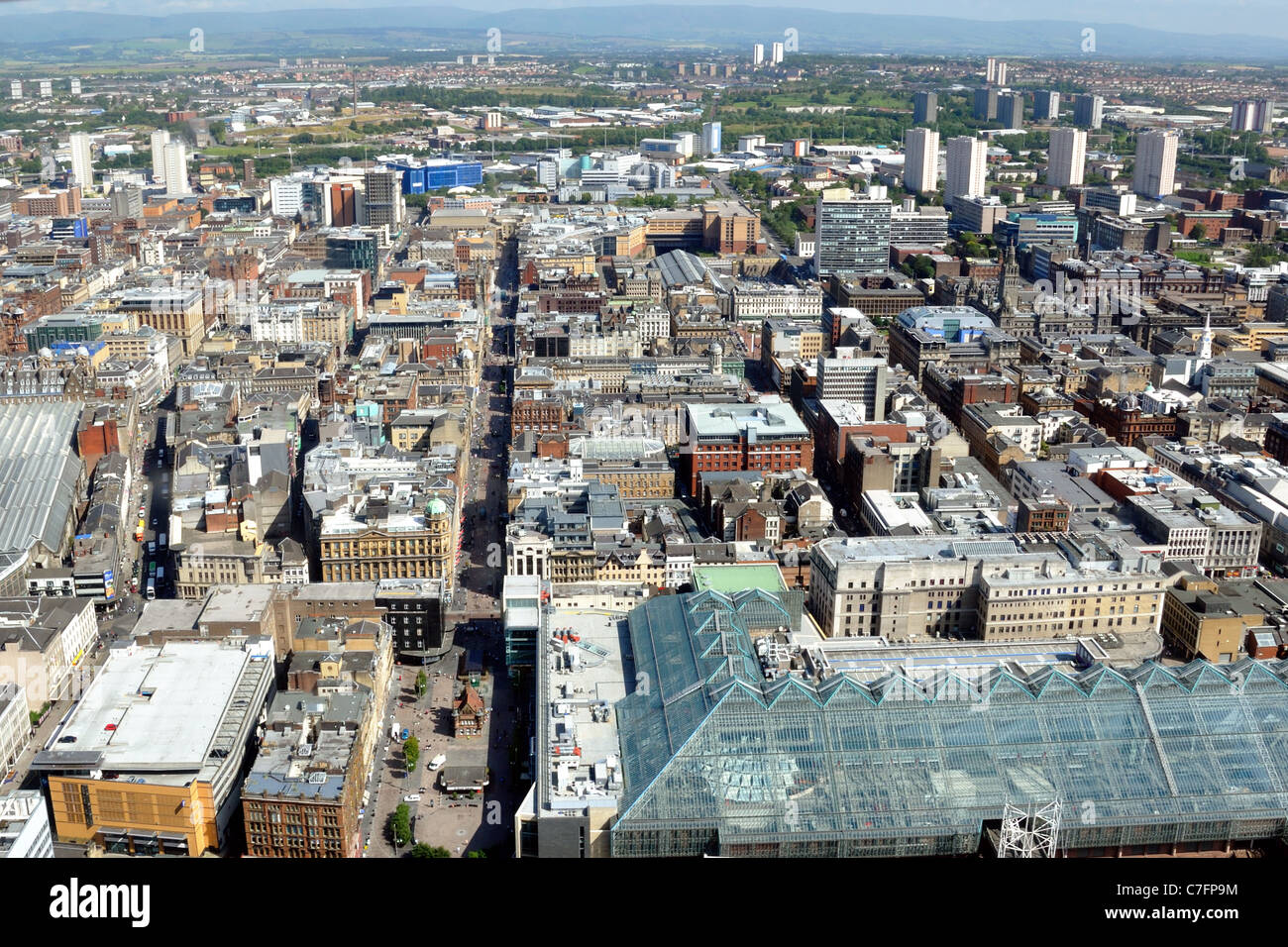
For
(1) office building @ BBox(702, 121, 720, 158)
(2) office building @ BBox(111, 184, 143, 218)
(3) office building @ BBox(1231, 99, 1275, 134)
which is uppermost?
→ (3) office building @ BBox(1231, 99, 1275, 134)

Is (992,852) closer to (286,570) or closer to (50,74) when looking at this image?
(286,570)

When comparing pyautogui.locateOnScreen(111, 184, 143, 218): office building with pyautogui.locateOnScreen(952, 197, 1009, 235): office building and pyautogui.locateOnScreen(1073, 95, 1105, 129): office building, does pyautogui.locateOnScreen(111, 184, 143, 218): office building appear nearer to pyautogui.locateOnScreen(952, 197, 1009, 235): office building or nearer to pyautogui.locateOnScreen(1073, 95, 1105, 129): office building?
pyautogui.locateOnScreen(952, 197, 1009, 235): office building

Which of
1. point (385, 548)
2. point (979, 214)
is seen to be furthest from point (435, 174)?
point (385, 548)

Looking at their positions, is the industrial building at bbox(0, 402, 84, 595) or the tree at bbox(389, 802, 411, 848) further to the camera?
the industrial building at bbox(0, 402, 84, 595)

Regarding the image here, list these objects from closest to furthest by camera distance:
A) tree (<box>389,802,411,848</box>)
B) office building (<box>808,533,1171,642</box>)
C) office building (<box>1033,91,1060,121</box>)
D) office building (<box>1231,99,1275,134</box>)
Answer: tree (<box>389,802,411,848</box>) → office building (<box>808,533,1171,642</box>) → office building (<box>1231,99,1275,134</box>) → office building (<box>1033,91,1060,121</box>)

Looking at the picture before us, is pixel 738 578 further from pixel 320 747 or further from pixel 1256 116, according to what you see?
pixel 1256 116

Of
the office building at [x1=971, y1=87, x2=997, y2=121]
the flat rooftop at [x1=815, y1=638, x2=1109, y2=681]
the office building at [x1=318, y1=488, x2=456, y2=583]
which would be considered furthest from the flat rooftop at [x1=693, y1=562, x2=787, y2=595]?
the office building at [x1=971, y1=87, x2=997, y2=121]

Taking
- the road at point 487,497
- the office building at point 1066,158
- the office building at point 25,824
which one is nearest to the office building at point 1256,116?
the office building at point 1066,158
